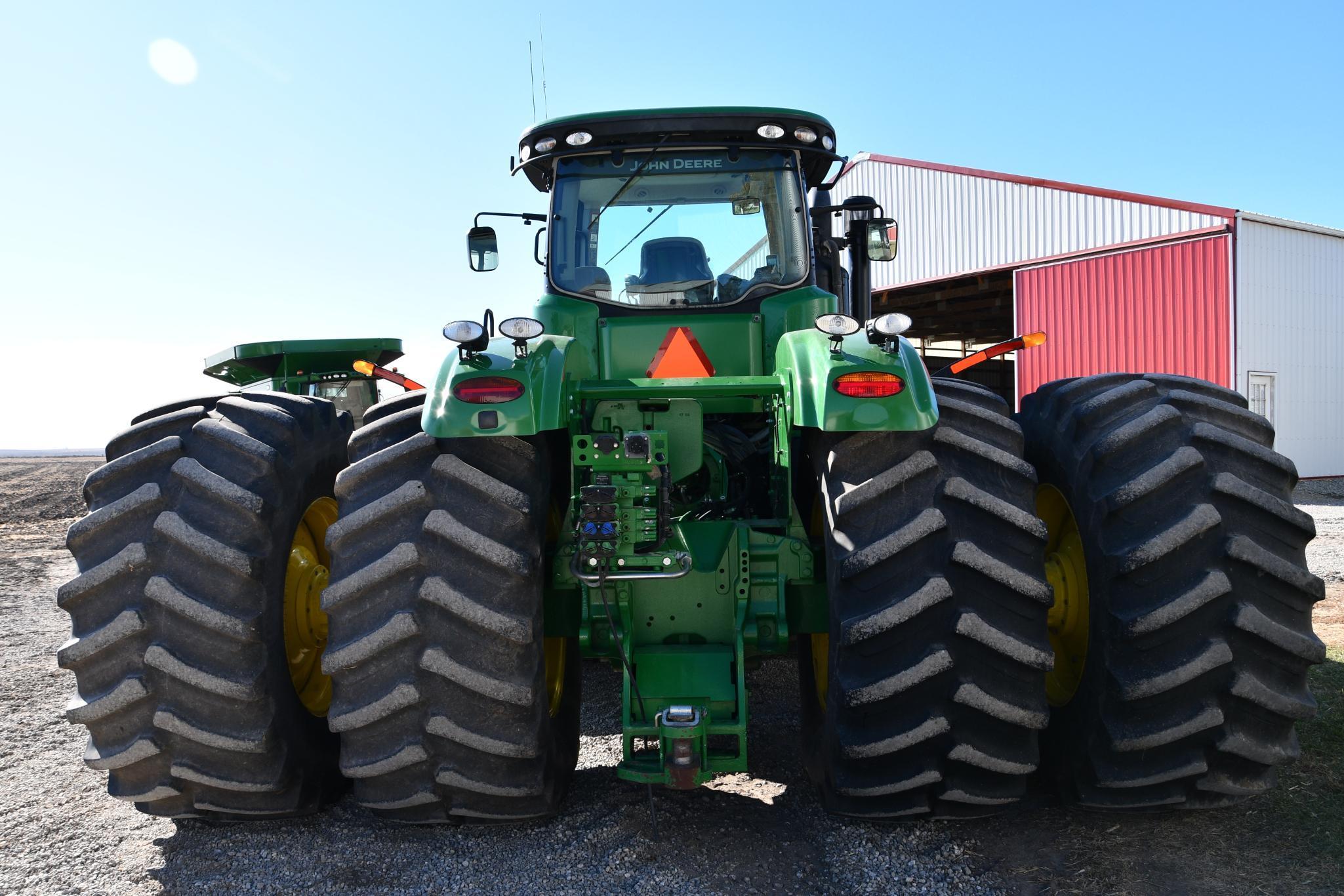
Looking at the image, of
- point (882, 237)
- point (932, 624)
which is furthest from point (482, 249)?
point (932, 624)

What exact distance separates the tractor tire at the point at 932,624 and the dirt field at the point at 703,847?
23 centimetres

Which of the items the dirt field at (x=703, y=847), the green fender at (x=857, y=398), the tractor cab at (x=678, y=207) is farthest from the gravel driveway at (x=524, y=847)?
the tractor cab at (x=678, y=207)

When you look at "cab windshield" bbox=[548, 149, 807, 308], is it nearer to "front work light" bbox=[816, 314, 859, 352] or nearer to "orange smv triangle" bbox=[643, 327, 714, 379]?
"orange smv triangle" bbox=[643, 327, 714, 379]

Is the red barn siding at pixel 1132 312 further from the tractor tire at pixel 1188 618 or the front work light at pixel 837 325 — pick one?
the front work light at pixel 837 325

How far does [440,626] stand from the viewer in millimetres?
3014

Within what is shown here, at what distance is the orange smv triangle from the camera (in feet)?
13.6

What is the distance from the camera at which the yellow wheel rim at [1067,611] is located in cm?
365

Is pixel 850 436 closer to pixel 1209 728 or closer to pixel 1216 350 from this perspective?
pixel 1209 728

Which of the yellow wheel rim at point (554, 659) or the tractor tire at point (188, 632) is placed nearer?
the tractor tire at point (188, 632)

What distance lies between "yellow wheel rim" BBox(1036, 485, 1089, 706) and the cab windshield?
1.64 metres

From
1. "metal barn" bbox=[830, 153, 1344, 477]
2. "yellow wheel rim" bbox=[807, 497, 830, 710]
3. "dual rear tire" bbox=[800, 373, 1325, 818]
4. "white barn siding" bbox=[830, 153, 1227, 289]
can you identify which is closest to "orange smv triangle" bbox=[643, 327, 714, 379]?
"yellow wheel rim" bbox=[807, 497, 830, 710]

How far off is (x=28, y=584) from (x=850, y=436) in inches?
374

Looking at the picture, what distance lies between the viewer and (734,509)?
416 centimetres

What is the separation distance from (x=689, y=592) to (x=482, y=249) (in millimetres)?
2645
